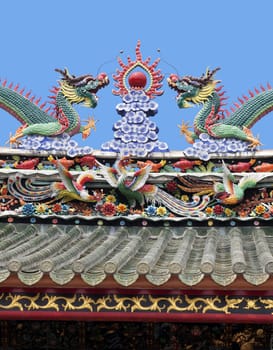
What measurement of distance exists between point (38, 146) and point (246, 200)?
2446 mm

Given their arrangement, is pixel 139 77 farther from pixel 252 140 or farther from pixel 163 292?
pixel 163 292

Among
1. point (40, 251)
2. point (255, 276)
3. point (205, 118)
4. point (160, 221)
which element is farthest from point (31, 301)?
point (205, 118)

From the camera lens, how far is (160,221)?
935 centimetres

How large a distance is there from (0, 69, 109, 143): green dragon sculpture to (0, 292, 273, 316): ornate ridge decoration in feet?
12.0

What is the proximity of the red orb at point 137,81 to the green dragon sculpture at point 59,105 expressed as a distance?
11.3 inches

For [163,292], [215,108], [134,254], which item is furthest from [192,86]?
[163,292]

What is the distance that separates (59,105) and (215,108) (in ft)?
6.05

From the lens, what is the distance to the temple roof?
6.45 m

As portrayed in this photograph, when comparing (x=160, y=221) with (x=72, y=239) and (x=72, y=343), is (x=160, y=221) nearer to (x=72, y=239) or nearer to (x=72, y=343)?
(x=72, y=239)

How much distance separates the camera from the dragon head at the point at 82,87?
1016 centimetres

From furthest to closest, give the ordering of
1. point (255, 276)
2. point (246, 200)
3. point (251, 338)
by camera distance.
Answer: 1. point (246, 200)
2. point (251, 338)
3. point (255, 276)

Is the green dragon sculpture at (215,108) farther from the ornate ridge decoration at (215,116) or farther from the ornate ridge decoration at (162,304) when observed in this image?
the ornate ridge decoration at (162,304)

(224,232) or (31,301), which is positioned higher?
(224,232)

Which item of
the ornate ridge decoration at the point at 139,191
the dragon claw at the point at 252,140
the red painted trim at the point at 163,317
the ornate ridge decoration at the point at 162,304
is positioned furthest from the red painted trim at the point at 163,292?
the dragon claw at the point at 252,140
